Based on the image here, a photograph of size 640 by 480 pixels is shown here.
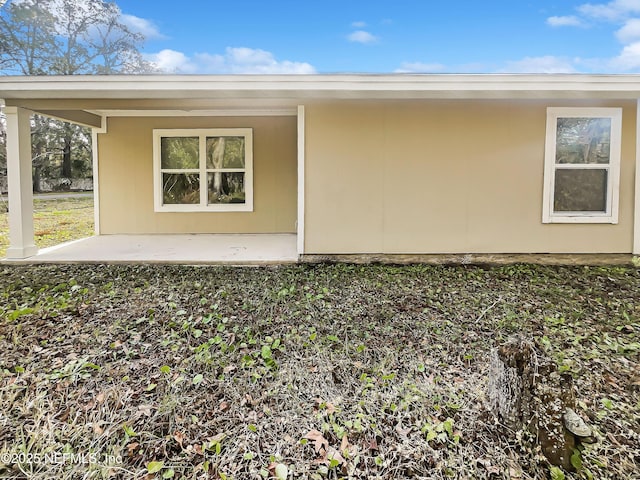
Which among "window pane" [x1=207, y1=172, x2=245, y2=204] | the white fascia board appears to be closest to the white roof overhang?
the white fascia board

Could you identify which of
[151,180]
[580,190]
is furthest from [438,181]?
[151,180]

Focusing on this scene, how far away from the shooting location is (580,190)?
6.20 meters

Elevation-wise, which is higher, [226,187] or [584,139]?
[584,139]

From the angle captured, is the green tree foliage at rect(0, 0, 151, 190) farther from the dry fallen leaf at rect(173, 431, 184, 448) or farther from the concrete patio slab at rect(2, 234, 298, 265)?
the dry fallen leaf at rect(173, 431, 184, 448)

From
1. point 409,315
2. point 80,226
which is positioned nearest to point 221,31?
point 80,226

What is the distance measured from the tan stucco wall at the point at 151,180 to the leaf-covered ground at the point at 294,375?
349cm

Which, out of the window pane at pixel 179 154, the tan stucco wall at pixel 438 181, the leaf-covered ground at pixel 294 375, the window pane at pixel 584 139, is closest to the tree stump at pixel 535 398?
the leaf-covered ground at pixel 294 375

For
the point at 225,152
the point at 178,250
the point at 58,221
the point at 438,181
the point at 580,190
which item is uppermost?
the point at 225,152

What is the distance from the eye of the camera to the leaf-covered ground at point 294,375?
233 centimetres

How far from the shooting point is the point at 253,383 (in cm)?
303

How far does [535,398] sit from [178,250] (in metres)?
5.71

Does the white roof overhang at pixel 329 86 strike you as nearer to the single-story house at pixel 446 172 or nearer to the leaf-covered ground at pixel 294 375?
the single-story house at pixel 446 172

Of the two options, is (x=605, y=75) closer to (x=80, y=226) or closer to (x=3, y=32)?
(x=80, y=226)

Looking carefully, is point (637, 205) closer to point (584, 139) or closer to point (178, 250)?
point (584, 139)
